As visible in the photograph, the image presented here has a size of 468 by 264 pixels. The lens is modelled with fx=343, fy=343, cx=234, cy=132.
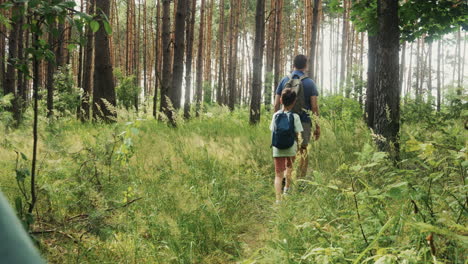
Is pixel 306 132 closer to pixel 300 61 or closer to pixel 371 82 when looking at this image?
pixel 300 61

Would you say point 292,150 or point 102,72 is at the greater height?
point 102,72

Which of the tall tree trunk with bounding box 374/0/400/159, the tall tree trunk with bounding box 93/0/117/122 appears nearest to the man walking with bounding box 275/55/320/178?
the tall tree trunk with bounding box 374/0/400/159

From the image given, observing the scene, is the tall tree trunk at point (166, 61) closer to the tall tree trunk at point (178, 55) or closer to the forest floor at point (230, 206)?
the tall tree trunk at point (178, 55)

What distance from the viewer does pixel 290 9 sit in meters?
28.7

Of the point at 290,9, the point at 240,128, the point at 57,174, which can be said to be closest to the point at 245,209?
the point at 57,174

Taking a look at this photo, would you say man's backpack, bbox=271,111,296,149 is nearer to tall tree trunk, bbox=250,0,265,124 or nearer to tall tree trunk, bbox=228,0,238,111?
tall tree trunk, bbox=250,0,265,124

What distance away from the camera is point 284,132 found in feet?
13.3

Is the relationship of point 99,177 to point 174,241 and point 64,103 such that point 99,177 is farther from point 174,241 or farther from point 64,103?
point 64,103

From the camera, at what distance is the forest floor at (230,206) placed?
1.90 metres

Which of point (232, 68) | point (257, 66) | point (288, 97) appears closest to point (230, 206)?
point (288, 97)

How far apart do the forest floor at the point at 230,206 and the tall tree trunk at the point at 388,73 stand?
1.97ft

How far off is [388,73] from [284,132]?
5.55 feet

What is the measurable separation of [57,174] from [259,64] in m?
6.89

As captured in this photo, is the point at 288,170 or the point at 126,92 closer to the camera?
the point at 288,170
